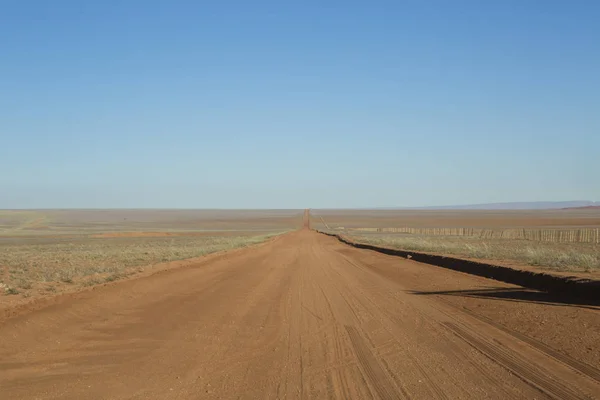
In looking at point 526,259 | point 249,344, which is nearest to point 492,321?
point 249,344

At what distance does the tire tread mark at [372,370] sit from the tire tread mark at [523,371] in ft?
5.21

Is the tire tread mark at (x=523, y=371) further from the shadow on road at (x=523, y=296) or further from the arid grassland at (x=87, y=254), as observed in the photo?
the arid grassland at (x=87, y=254)

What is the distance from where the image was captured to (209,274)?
2033cm

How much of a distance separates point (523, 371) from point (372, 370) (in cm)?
184

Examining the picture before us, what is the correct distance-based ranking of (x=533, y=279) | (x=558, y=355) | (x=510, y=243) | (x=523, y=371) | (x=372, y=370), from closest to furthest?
(x=523, y=371), (x=372, y=370), (x=558, y=355), (x=533, y=279), (x=510, y=243)

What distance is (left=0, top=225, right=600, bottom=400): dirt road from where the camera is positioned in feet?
20.6

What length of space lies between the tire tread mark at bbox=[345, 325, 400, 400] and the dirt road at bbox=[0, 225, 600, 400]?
2 cm

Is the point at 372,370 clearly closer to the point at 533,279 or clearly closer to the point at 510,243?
the point at 533,279

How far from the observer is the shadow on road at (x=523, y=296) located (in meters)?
11.9

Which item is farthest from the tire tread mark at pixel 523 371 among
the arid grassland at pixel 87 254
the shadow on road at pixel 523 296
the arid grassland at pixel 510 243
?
the arid grassland at pixel 510 243

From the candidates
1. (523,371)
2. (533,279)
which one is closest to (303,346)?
(523,371)

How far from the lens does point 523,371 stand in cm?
673

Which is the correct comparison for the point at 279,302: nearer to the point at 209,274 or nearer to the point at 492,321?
the point at 492,321

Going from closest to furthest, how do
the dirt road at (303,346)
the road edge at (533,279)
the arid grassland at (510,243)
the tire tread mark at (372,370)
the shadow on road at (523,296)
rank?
1. the tire tread mark at (372,370)
2. the dirt road at (303,346)
3. the shadow on road at (523,296)
4. the road edge at (533,279)
5. the arid grassland at (510,243)
